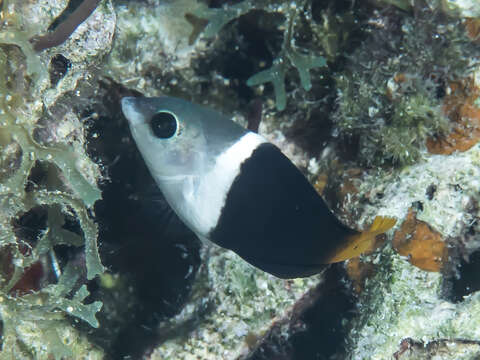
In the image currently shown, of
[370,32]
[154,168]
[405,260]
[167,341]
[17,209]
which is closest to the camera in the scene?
[17,209]

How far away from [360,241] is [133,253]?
7.63ft

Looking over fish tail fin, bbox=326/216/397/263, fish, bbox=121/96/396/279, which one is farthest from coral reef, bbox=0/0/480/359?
fish tail fin, bbox=326/216/397/263

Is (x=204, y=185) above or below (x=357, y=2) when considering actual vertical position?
below

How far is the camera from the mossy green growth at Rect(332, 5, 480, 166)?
273 cm

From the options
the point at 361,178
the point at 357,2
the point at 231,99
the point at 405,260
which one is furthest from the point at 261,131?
the point at 405,260

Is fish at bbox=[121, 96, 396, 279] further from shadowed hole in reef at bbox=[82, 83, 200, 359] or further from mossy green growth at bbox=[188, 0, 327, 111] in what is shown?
shadowed hole in reef at bbox=[82, 83, 200, 359]

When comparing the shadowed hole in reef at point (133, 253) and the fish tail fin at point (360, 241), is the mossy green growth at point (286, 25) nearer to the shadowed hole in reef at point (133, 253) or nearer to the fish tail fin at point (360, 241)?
the shadowed hole in reef at point (133, 253)

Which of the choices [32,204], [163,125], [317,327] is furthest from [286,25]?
[317,327]

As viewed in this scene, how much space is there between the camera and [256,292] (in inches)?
125

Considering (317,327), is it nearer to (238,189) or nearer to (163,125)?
(238,189)

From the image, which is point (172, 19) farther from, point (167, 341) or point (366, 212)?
point (167, 341)

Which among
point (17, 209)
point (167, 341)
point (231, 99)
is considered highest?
point (17, 209)

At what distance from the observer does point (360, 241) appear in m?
2.13

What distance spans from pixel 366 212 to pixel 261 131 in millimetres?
1236
